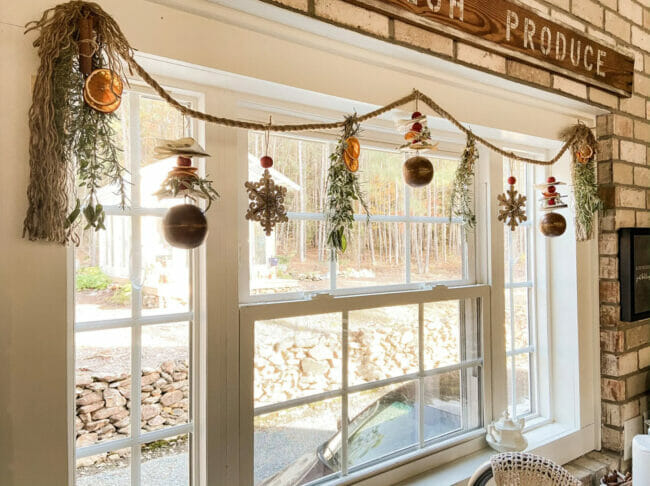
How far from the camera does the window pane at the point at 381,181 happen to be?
60.2 inches

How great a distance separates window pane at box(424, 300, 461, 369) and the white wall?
79 centimetres

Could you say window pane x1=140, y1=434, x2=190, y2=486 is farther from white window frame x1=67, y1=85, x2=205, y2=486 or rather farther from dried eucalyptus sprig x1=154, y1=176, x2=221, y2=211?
dried eucalyptus sprig x1=154, y1=176, x2=221, y2=211

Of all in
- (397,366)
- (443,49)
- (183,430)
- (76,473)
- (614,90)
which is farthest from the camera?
(614,90)

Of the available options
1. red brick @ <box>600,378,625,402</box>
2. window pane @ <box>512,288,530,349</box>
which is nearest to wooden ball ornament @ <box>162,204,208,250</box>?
window pane @ <box>512,288,530,349</box>

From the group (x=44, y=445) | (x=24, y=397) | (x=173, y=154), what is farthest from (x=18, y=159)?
(x=44, y=445)

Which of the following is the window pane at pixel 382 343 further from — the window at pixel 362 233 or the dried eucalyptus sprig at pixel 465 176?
the dried eucalyptus sprig at pixel 465 176

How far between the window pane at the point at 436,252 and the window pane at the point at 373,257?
0.07 metres

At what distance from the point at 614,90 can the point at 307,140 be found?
4.78 ft

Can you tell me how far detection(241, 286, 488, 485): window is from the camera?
129cm

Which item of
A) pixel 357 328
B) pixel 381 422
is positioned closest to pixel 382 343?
pixel 357 328

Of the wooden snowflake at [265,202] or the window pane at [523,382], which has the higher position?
the wooden snowflake at [265,202]

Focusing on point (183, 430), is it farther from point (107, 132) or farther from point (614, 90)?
point (614, 90)

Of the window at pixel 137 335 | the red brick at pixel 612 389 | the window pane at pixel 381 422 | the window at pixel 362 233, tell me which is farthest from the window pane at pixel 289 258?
the red brick at pixel 612 389

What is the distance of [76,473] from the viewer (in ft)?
3.34
